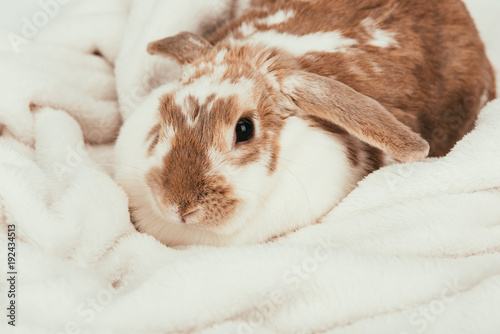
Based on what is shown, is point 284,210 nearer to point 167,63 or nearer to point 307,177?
point 307,177

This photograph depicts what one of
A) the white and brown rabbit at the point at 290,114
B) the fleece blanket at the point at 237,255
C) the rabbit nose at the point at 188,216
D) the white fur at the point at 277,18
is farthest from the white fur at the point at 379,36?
the rabbit nose at the point at 188,216

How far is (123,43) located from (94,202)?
3.39ft

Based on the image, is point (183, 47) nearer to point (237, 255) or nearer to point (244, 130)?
point (244, 130)

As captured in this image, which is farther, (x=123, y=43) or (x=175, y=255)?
(x=123, y=43)

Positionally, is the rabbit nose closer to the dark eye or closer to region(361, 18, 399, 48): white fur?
the dark eye

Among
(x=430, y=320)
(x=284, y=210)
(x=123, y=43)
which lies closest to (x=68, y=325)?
(x=284, y=210)

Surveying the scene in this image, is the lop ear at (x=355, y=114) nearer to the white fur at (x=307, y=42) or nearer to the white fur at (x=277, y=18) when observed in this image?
the white fur at (x=307, y=42)

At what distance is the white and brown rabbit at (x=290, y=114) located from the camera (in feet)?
4.44

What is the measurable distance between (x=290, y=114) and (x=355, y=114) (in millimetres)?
221

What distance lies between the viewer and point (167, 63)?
6.91 feet

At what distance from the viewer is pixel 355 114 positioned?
1.38 m

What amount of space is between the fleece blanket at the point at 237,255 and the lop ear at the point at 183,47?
0.42 meters

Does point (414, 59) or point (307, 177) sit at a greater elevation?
point (414, 59)

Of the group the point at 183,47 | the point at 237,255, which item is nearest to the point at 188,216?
the point at 237,255
